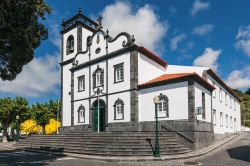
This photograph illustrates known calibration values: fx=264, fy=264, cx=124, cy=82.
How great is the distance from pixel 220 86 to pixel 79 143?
729 inches

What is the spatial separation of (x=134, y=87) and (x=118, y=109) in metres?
2.72

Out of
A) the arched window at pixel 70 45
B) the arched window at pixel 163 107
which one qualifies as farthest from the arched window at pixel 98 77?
the arched window at pixel 163 107

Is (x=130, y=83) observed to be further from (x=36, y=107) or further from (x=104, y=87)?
(x=36, y=107)

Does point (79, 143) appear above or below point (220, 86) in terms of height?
below

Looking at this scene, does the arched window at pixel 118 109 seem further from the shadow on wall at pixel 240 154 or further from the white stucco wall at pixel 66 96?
the shadow on wall at pixel 240 154

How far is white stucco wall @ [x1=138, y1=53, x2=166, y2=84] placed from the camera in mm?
22406

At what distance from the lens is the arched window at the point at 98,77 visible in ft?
82.7

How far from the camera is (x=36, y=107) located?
145 feet

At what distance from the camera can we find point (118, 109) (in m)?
23.1

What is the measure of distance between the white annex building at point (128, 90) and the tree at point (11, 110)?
9.55 metres

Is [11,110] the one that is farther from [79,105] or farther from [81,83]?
[81,83]

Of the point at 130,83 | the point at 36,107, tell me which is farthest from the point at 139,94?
the point at 36,107

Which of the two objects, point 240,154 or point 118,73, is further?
point 118,73

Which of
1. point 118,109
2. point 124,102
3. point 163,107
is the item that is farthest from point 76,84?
point 163,107
